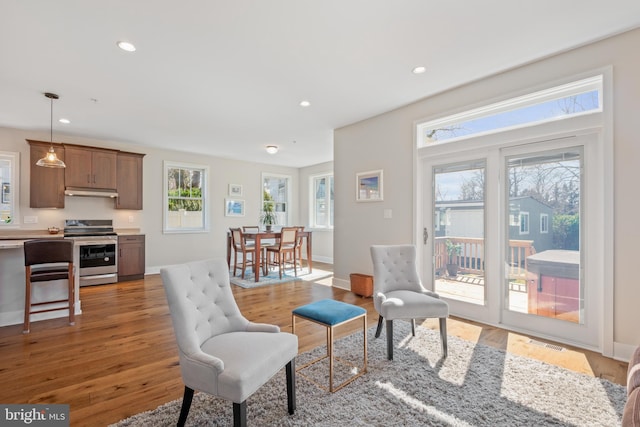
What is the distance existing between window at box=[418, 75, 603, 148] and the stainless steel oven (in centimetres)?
539

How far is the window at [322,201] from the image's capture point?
26.0 feet

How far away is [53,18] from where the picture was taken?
223 centimetres

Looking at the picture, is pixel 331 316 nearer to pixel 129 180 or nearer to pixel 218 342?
pixel 218 342

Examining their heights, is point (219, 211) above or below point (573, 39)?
below

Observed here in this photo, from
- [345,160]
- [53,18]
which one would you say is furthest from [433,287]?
[53,18]

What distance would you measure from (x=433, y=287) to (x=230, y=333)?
9.30 feet

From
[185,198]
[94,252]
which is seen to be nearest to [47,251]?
[94,252]

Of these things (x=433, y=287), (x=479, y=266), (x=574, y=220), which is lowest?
(x=433, y=287)

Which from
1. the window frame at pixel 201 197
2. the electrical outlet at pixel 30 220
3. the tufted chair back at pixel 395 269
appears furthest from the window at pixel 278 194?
the tufted chair back at pixel 395 269

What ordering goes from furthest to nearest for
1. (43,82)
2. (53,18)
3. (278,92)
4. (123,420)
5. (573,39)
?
(278,92), (43,82), (573,39), (53,18), (123,420)

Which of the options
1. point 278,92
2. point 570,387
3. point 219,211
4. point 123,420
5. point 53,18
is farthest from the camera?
point 219,211

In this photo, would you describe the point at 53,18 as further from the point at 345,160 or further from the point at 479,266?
the point at 479,266

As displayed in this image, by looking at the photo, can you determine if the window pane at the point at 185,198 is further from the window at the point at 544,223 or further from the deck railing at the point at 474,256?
the window at the point at 544,223

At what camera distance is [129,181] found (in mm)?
5730
